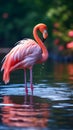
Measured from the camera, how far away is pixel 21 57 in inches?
609

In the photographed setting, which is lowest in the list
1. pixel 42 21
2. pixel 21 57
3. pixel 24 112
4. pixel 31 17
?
pixel 24 112

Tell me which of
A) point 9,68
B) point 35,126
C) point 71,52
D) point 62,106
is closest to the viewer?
point 35,126

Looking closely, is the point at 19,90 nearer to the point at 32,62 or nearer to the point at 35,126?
the point at 32,62

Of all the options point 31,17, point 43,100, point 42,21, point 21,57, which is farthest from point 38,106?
point 31,17

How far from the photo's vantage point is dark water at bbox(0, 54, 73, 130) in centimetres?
1104

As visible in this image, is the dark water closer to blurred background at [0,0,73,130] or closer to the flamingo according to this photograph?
blurred background at [0,0,73,130]

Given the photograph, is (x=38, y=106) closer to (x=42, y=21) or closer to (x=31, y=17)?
(x=42, y=21)

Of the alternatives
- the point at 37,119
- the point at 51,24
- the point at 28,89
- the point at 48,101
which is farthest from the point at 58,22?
the point at 37,119

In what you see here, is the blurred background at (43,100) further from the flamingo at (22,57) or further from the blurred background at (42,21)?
the flamingo at (22,57)

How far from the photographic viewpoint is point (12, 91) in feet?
51.3

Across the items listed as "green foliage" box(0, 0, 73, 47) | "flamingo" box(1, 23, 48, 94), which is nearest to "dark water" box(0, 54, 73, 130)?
"flamingo" box(1, 23, 48, 94)

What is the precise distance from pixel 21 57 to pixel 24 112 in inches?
129

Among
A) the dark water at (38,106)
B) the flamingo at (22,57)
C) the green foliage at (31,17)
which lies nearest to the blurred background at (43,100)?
the dark water at (38,106)

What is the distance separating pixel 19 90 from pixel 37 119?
4.41 metres
